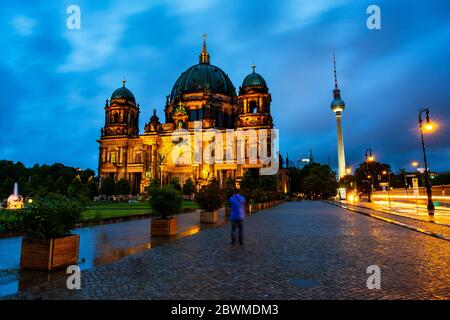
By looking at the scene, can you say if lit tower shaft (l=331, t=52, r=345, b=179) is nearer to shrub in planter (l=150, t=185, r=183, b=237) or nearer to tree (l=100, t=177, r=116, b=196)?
tree (l=100, t=177, r=116, b=196)

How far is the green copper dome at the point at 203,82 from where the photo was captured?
287ft

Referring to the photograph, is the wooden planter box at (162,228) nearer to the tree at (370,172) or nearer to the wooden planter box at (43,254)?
the wooden planter box at (43,254)

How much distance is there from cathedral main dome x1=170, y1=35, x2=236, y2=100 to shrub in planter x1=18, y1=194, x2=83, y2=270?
8022cm

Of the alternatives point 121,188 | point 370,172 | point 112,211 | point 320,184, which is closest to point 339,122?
point 320,184


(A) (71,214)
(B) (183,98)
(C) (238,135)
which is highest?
(B) (183,98)

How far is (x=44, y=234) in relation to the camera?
7.14m

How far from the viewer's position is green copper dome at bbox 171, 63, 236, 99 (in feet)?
287

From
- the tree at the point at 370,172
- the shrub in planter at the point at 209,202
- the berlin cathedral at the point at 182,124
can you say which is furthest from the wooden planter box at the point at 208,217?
the tree at the point at 370,172
